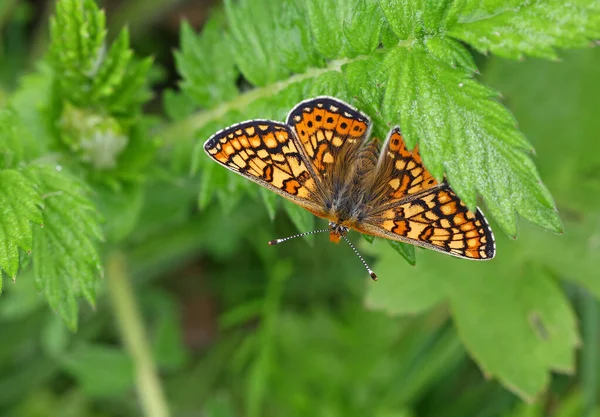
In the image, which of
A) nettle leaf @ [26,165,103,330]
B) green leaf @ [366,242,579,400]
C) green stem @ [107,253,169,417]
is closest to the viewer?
→ nettle leaf @ [26,165,103,330]

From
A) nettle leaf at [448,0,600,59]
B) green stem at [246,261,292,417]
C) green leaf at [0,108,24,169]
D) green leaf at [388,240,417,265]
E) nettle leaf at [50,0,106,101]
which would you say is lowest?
green stem at [246,261,292,417]

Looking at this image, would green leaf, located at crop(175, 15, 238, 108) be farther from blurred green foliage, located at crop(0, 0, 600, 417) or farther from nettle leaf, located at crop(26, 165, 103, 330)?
nettle leaf, located at crop(26, 165, 103, 330)

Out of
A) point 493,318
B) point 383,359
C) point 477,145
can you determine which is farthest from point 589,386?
point 477,145

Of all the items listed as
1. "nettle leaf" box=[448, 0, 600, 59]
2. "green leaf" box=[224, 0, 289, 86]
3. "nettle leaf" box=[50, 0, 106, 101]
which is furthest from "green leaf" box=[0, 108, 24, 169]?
"nettle leaf" box=[448, 0, 600, 59]

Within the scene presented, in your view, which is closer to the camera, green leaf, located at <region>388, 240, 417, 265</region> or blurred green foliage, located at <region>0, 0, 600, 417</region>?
blurred green foliage, located at <region>0, 0, 600, 417</region>

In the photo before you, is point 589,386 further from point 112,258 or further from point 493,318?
point 112,258

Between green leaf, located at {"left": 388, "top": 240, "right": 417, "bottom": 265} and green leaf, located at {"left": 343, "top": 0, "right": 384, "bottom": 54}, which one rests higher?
green leaf, located at {"left": 343, "top": 0, "right": 384, "bottom": 54}

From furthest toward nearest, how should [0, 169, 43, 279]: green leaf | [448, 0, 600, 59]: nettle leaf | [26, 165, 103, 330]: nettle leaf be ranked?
[26, 165, 103, 330]: nettle leaf
[0, 169, 43, 279]: green leaf
[448, 0, 600, 59]: nettle leaf
